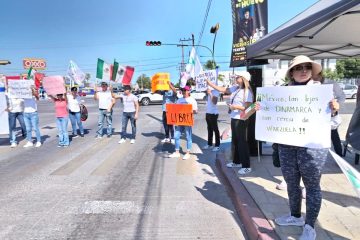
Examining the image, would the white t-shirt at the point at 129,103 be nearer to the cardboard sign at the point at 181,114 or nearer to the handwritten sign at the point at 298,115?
the cardboard sign at the point at 181,114

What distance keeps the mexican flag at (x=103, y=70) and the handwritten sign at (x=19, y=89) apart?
2308mm

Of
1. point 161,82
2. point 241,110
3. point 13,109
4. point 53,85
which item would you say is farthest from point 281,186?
point 13,109

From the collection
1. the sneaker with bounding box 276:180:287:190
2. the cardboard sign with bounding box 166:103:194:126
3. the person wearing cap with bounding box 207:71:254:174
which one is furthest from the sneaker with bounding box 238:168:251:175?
the cardboard sign with bounding box 166:103:194:126

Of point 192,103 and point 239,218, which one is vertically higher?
point 192,103

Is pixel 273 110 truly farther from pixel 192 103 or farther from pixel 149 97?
pixel 149 97

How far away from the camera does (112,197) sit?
5152 mm

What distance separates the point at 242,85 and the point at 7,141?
8299mm

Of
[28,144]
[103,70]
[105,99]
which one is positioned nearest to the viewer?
[28,144]

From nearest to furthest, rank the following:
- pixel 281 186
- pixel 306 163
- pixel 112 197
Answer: pixel 306 163 < pixel 281 186 < pixel 112 197

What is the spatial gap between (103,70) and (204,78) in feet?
14.9

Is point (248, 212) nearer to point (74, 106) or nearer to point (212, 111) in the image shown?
point (212, 111)

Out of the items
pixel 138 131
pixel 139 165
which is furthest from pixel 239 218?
pixel 138 131

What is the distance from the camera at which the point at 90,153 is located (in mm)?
8633

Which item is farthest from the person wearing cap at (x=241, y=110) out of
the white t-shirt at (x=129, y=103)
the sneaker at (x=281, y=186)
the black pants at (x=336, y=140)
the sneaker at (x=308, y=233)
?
the white t-shirt at (x=129, y=103)
